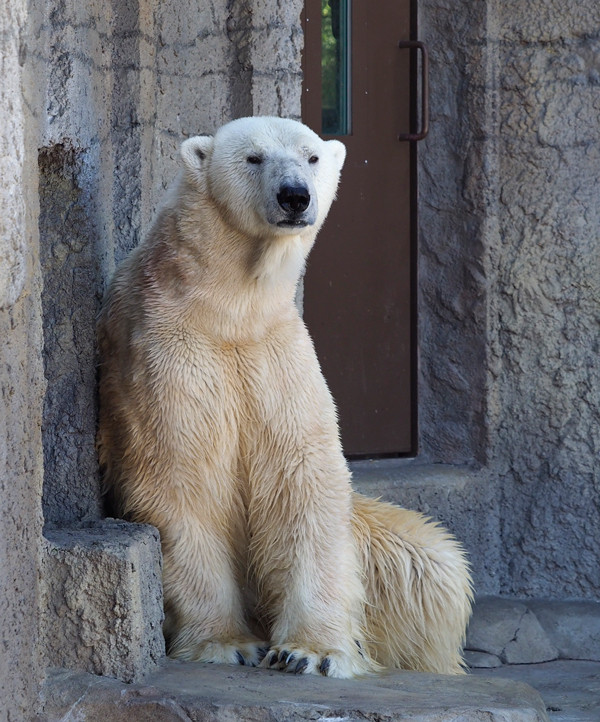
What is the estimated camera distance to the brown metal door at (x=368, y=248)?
14.9 ft

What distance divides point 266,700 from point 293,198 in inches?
45.9

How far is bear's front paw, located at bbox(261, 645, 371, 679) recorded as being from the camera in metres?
2.83

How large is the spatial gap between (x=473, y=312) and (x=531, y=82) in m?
0.90

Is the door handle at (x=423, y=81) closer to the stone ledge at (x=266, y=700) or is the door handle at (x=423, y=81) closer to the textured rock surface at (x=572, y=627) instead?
the textured rock surface at (x=572, y=627)

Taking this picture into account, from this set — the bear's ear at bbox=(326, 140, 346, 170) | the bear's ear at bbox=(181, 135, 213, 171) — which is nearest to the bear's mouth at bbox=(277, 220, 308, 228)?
the bear's ear at bbox=(181, 135, 213, 171)

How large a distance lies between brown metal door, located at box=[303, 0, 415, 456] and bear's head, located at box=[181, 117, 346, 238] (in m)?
1.42

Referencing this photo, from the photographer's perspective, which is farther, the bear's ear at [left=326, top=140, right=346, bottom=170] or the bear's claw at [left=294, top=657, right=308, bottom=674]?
the bear's ear at [left=326, top=140, right=346, bottom=170]

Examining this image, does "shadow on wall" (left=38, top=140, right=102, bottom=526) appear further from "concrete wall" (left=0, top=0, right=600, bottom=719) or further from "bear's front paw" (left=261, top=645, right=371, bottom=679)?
"bear's front paw" (left=261, top=645, right=371, bottom=679)

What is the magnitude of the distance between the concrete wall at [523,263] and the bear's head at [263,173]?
161 centimetres

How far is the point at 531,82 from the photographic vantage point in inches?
176

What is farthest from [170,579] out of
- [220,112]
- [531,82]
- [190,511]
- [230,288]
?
[531,82]

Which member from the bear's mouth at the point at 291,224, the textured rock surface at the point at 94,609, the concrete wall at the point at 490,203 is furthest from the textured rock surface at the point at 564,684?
the bear's mouth at the point at 291,224

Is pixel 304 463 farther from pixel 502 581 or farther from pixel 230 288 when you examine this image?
pixel 502 581

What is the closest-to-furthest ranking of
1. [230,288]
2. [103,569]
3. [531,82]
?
[103,569] → [230,288] → [531,82]
